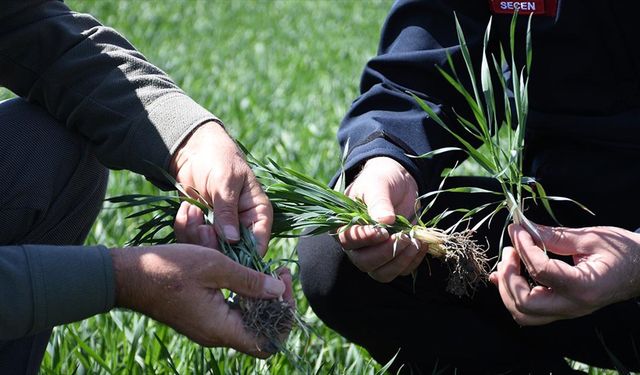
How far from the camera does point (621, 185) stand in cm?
203

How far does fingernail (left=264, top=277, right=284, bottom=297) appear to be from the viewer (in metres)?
1.62

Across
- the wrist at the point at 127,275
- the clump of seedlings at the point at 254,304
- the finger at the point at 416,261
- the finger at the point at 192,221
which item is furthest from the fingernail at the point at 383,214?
the wrist at the point at 127,275

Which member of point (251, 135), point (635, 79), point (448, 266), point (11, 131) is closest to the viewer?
point (11, 131)

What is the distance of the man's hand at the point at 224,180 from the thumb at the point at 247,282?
13 centimetres

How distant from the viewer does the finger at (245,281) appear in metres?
1.54

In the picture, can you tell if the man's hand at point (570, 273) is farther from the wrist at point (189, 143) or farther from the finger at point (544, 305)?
the wrist at point (189, 143)

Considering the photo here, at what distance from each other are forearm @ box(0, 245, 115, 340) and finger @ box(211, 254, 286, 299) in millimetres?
171

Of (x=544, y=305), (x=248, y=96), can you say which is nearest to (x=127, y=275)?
(x=544, y=305)

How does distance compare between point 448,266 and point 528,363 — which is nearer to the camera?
point 448,266

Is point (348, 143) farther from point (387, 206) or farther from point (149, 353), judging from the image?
point (149, 353)

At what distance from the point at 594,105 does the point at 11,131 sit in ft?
3.87

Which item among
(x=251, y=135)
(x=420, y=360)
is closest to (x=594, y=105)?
(x=420, y=360)

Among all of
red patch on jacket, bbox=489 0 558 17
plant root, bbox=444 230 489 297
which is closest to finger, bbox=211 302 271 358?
plant root, bbox=444 230 489 297

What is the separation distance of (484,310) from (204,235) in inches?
28.4
